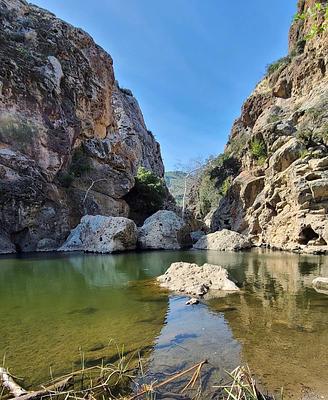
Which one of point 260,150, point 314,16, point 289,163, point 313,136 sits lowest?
point 314,16

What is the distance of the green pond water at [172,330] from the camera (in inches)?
165

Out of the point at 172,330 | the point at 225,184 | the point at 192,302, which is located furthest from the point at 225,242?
the point at 225,184

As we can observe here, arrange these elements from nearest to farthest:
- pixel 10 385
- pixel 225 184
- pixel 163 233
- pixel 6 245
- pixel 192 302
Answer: pixel 10 385, pixel 192 302, pixel 6 245, pixel 163 233, pixel 225 184

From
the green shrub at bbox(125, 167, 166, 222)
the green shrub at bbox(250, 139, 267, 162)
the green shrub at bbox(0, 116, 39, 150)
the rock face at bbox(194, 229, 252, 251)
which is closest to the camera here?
the rock face at bbox(194, 229, 252, 251)

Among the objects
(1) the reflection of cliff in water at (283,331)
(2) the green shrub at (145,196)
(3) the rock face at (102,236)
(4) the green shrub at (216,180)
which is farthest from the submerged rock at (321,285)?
(4) the green shrub at (216,180)

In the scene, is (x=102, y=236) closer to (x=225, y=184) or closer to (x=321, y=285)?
(x=321, y=285)

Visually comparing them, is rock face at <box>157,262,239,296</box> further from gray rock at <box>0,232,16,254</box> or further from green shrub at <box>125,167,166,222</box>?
green shrub at <box>125,167,166,222</box>

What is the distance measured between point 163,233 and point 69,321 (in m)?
22.1

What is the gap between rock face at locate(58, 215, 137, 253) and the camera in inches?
1001

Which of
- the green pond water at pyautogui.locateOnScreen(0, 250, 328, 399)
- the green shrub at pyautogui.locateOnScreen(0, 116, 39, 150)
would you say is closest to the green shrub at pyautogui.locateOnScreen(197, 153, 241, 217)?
the green shrub at pyautogui.locateOnScreen(0, 116, 39, 150)

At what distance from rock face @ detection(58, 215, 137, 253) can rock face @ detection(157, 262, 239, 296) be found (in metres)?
14.4

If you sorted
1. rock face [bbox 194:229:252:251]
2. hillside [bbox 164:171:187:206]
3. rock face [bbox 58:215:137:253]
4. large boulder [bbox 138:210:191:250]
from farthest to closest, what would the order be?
hillside [bbox 164:171:187:206], large boulder [bbox 138:210:191:250], rock face [bbox 194:229:252:251], rock face [bbox 58:215:137:253]

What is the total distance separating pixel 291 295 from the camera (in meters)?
8.59

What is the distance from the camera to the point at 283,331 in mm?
5613
